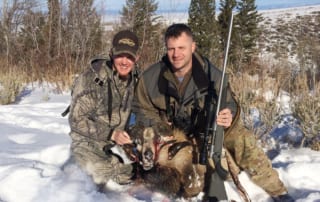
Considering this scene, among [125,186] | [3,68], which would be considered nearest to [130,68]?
[125,186]

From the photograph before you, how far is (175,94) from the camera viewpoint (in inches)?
154

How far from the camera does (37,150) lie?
15.1 feet

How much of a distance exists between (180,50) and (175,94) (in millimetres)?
419

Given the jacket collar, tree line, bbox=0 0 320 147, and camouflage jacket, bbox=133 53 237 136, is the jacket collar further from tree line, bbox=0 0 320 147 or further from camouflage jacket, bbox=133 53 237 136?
tree line, bbox=0 0 320 147

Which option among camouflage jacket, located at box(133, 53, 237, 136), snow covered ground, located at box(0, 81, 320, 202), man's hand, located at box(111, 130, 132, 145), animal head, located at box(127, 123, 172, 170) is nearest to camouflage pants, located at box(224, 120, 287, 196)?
snow covered ground, located at box(0, 81, 320, 202)

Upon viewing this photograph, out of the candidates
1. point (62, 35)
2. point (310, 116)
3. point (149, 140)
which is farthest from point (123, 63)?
point (62, 35)

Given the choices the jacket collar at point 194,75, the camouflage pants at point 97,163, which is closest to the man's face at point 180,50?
the jacket collar at point 194,75

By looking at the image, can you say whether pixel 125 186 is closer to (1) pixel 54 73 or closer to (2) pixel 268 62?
(2) pixel 268 62

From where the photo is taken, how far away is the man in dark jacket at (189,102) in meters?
3.70

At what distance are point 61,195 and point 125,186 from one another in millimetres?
981

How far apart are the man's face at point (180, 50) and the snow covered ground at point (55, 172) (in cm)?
120

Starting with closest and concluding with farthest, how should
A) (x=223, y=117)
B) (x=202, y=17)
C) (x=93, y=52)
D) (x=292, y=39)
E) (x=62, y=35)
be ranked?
1. (x=223, y=117)
2. (x=93, y=52)
3. (x=62, y=35)
4. (x=292, y=39)
5. (x=202, y=17)

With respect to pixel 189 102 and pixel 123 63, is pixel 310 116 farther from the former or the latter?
pixel 123 63

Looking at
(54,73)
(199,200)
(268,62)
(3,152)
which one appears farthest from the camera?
(54,73)
